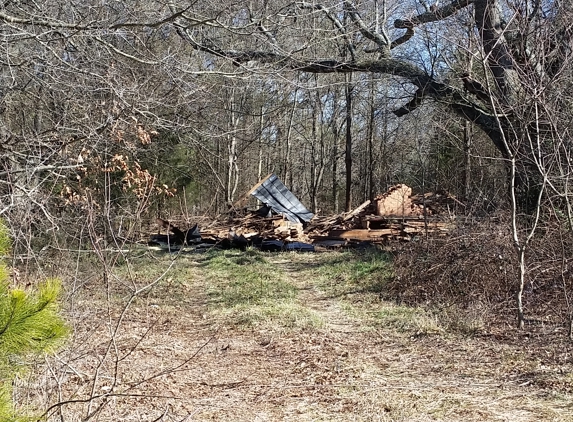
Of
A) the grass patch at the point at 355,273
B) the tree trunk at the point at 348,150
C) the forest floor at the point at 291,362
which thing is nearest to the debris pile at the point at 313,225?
the grass patch at the point at 355,273

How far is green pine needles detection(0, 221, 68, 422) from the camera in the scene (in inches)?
85.8

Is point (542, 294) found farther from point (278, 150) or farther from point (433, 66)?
point (278, 150)

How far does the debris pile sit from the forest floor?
5473mm

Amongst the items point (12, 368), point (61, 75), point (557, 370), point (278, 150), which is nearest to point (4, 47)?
point (61, 75)

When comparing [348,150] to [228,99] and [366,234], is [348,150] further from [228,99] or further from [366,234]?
[366,234]

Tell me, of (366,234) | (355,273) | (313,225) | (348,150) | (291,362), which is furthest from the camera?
(348,150)

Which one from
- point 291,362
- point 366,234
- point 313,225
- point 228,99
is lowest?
point 291,362

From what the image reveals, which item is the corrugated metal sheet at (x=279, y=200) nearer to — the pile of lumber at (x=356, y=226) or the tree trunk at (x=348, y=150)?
the pile of lumber at (x=356, y=226)

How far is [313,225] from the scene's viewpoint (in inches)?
685

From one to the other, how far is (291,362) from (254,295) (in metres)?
2.99

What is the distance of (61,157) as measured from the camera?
21.6ft

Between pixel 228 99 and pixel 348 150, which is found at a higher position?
pixel 228 99

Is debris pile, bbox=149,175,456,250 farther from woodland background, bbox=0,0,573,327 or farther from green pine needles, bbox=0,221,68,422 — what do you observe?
green pine needles, bbox=0,221,68,422

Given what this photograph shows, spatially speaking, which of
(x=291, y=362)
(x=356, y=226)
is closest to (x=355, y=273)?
(x=291, y=362)
